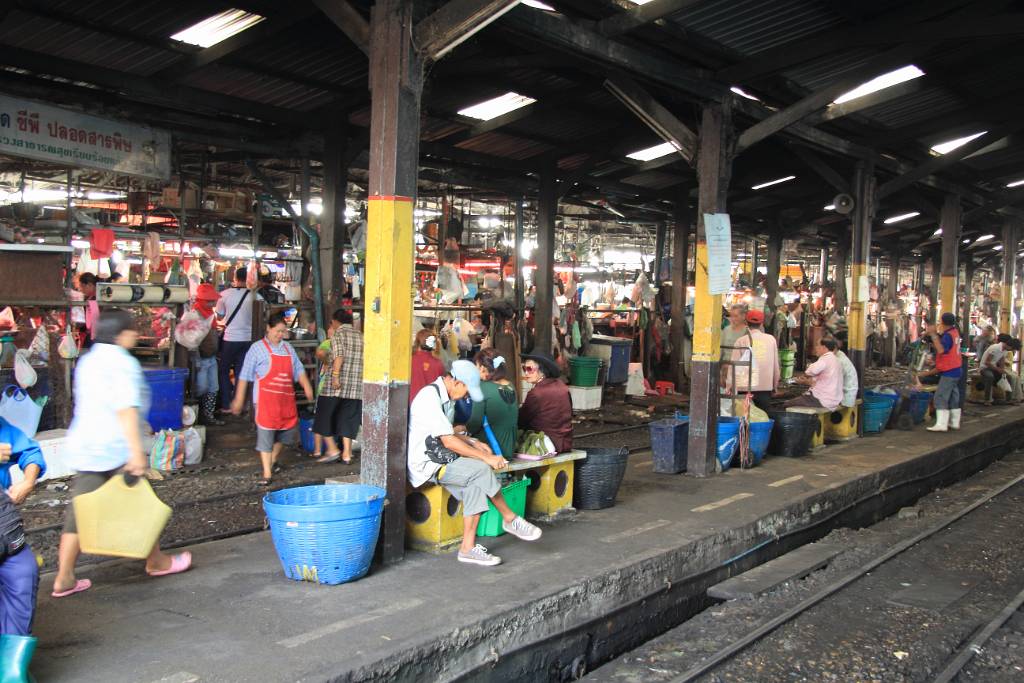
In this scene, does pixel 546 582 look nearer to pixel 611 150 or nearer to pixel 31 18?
pixel 31 18

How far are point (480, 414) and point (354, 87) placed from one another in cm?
544

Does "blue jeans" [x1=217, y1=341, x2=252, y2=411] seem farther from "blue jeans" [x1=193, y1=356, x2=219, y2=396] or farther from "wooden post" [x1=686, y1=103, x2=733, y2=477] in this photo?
"wooden post" [x1=686, y1=103, x2=733, y2=477]

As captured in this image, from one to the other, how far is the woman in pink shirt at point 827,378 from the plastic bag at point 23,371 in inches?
361

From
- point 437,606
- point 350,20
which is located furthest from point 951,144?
point 437,606

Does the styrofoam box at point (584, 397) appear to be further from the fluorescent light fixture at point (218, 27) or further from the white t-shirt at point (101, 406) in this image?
the white t-shirt at point (101, 406)

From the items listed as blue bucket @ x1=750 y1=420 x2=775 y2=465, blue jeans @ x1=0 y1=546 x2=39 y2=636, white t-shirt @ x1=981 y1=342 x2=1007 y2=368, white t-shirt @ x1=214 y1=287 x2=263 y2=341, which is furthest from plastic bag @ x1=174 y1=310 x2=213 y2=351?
white t-shirt @ x1=981 y1=342 x2=1007 y2=368

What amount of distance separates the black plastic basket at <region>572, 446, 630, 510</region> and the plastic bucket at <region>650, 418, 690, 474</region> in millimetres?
1681

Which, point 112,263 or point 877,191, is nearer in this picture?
point 877,191

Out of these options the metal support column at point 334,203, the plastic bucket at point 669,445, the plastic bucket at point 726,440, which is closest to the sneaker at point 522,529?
the plastic bucket at point 669,445

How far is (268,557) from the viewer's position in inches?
229

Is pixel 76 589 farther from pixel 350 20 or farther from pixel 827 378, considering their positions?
pixel 827 378

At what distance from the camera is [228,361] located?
11.2 metres

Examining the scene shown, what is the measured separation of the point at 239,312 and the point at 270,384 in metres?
3.18

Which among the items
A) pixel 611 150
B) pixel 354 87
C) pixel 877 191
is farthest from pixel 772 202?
pixel 354 87
